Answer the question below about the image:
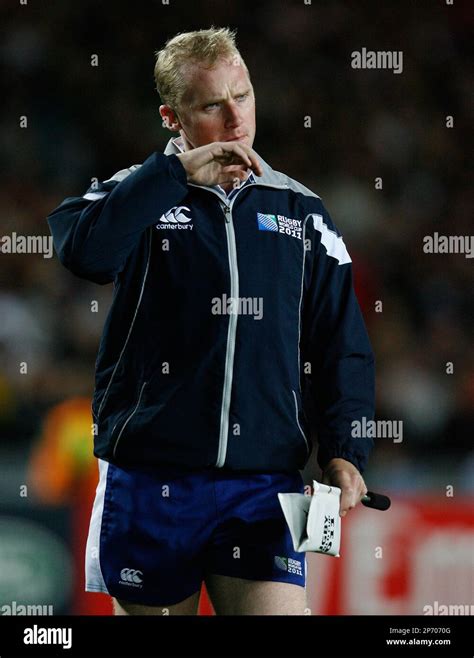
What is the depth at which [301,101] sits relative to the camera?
6.16m

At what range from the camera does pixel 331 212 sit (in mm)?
5578

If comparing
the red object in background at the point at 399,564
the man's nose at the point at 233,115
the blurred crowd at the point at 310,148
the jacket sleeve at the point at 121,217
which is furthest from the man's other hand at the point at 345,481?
the blurred crowd at the point at 310,148

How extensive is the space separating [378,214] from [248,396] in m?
3.69

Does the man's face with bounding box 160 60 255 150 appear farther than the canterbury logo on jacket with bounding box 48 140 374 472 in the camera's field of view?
Yes

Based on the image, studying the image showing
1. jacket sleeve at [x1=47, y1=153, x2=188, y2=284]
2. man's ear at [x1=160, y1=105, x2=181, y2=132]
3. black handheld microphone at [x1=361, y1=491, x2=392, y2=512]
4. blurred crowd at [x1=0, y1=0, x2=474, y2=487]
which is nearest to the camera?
jacket sleeve at [x1=47, y1=153, x2=188, y2=284]

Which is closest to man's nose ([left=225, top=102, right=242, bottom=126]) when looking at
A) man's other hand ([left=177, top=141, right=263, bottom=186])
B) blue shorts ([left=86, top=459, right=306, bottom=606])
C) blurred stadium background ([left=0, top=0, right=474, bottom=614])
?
man's other hand ([left=177, top=141, right=263, bottom=186])

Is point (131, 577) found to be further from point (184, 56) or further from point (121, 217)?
point (184, 56)

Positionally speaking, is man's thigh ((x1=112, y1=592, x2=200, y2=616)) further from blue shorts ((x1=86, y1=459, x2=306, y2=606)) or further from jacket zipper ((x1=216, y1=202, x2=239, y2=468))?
jacket zipper ((x1=216, y1=202, x2=239, y2=468))

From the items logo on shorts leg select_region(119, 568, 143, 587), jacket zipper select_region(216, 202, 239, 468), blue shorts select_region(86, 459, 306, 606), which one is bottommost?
logo on shorts leg select_region(119, 568, 143, 587)

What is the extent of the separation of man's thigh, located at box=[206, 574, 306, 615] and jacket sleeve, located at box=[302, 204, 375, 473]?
0.27 meters

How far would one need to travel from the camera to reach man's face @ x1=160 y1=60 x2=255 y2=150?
2121 mm

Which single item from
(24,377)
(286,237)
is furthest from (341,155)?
(286,237)

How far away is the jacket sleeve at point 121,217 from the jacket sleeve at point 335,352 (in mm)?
354

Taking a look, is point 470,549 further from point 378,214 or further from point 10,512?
point 378,214
